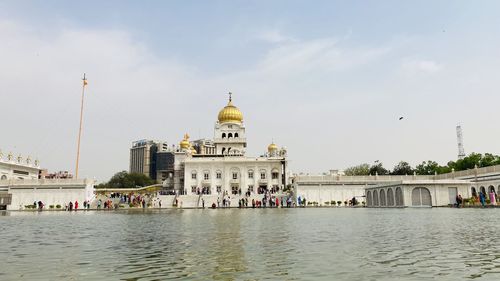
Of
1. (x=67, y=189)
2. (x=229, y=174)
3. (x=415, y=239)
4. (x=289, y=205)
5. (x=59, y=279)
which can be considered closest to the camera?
(x=59, y=279)

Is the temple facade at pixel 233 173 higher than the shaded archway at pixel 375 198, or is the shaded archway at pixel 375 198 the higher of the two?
the temple facade at pixel 233 173

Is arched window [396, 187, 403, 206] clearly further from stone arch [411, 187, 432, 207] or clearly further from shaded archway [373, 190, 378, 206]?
shaded archway [373, 190, 378, 206]

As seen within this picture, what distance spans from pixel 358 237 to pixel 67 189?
6404 cm

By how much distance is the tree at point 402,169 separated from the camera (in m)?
96.1

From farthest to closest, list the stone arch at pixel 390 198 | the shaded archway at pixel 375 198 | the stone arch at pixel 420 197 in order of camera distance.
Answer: the shaded archway at pixel 375 198 → the stone arch at pixel 390 198 → the stone arch at pixel 420 197

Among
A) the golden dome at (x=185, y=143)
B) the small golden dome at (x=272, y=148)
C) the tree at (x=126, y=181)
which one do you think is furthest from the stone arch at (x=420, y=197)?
the tree at (x=126, y=181)

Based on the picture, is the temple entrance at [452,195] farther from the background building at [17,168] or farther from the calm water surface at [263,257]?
the background building at [17,168]

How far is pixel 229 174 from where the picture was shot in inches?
3221

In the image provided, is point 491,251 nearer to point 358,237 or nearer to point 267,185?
point 358,237

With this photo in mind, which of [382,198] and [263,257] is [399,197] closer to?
[382,198]

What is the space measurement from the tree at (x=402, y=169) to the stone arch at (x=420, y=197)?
55.9m

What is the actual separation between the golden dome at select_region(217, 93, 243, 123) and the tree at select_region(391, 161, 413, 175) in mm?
38238

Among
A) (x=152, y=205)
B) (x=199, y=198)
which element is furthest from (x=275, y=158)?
(x=152, y=205)

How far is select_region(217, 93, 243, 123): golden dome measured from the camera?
91.1 meters
